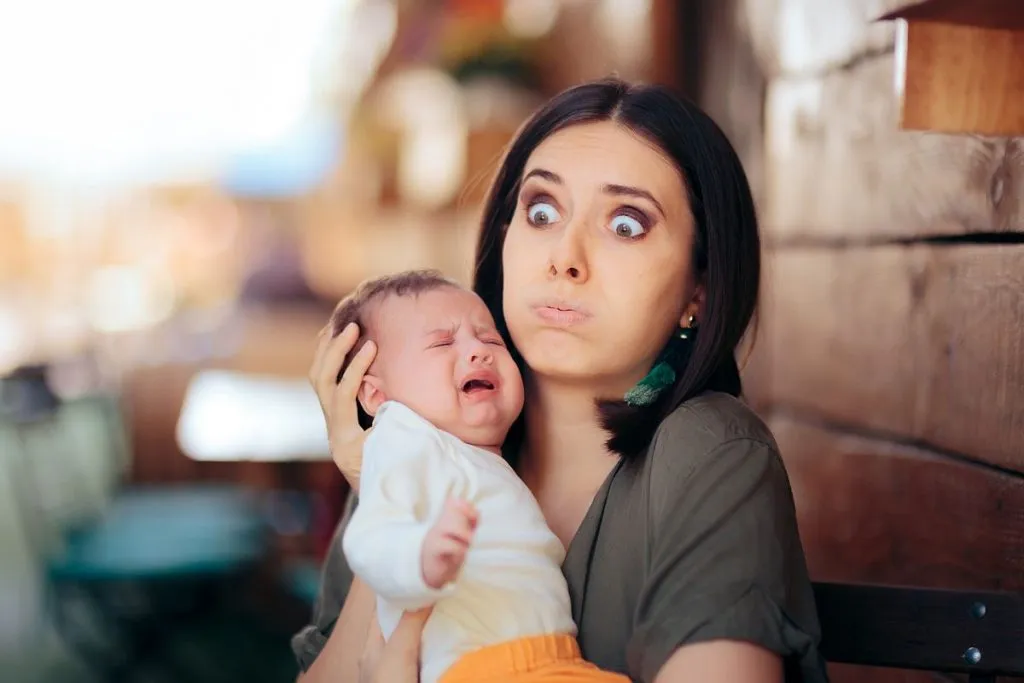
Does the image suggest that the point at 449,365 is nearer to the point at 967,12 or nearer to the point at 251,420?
the point at 967,12

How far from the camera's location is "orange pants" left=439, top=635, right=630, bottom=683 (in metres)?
1.22

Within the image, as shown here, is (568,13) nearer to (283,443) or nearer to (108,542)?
(283,443)

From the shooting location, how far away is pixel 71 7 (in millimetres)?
8000

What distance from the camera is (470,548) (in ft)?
4.19

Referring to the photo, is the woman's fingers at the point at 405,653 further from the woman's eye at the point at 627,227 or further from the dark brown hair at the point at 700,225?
the woman's eye at the point at 627,227

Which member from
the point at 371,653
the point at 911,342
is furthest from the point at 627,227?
the point at 911,342

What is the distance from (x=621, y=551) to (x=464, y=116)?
10.1 ft

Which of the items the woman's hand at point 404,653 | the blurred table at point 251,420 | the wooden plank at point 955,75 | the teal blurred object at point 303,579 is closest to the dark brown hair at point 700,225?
the wooden plank at point 955,75

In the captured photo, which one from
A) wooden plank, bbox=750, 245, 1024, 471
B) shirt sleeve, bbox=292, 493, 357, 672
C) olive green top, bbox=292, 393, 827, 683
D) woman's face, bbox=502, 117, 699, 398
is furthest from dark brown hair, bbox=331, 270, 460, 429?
wooden plank, bbox=750, 245, 1024, 471

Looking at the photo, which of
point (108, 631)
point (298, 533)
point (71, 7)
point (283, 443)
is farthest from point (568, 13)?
point (71, 7)

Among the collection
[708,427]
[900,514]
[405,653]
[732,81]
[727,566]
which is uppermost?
[732,81]

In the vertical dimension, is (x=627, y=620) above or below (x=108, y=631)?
above

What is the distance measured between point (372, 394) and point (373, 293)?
5.4 inches

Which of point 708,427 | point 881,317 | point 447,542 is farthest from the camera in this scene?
point 881,317
